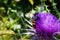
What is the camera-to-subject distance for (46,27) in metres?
1.45

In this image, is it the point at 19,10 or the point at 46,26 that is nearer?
the point at 46,26

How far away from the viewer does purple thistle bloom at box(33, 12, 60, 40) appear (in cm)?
142

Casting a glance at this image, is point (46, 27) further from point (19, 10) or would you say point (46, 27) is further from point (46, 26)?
point (19, 10)

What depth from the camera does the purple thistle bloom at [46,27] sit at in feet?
4.67

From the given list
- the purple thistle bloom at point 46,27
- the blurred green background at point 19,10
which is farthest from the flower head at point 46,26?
the blurred green background at point 19,10

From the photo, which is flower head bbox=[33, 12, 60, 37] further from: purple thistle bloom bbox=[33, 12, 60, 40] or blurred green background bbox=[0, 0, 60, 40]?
blurred green background bbox=[0, 0, 60, 40]

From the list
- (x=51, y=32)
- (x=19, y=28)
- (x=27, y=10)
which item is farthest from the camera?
(x=27, y=10)

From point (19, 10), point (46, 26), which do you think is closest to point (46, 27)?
point (46, 26)

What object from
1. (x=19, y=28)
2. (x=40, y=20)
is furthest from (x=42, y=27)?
(x=19, y=28)

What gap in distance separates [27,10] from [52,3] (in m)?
0.23

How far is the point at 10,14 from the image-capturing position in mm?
2332

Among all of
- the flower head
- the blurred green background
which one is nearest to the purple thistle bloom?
the flower head

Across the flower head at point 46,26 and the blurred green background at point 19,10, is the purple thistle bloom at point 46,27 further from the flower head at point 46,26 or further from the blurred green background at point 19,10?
the blurred green background at point 19,10

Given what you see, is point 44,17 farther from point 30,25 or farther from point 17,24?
point 17,24
